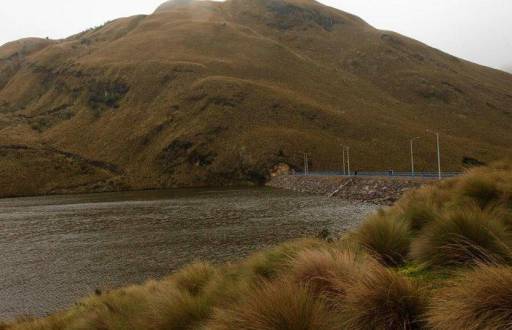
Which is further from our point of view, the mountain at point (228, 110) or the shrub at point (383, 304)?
the mountain at point (228, 110)

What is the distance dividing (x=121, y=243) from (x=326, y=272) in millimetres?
29666

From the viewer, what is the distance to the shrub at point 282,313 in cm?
456

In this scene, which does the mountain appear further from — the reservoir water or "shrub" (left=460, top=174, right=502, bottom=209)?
"shrub" (left=460, top=174, right=502, bottom=209)

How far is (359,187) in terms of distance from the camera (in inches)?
2594

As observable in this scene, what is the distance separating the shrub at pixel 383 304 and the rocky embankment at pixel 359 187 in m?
49.8

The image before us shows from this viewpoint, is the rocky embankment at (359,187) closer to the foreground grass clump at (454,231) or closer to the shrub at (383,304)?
the foreground grass clump at (454,231)

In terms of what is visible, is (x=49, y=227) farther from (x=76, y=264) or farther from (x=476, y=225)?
(x=476, y=225)

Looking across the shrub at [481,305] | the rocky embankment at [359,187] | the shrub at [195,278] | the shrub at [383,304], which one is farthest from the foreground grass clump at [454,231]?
the rocky embankment at [359,187]

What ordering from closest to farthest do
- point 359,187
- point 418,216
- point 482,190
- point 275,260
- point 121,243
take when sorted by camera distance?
point 275,260 → point 418,216 → point 482,190 → point 121,243 → point 359,187

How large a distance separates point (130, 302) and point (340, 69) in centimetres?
17366

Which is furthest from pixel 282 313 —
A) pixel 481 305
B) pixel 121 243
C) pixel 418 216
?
pixel 121 243

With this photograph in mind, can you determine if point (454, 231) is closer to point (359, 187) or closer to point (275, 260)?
point (275, 260)

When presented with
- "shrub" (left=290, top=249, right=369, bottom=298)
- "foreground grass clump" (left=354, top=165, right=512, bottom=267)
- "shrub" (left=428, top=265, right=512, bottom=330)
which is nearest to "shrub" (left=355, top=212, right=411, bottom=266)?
"foreground grass clump" (left=354, top=165, right=512, bottom=267)

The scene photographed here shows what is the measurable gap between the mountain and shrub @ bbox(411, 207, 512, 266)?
99410 millimetres
